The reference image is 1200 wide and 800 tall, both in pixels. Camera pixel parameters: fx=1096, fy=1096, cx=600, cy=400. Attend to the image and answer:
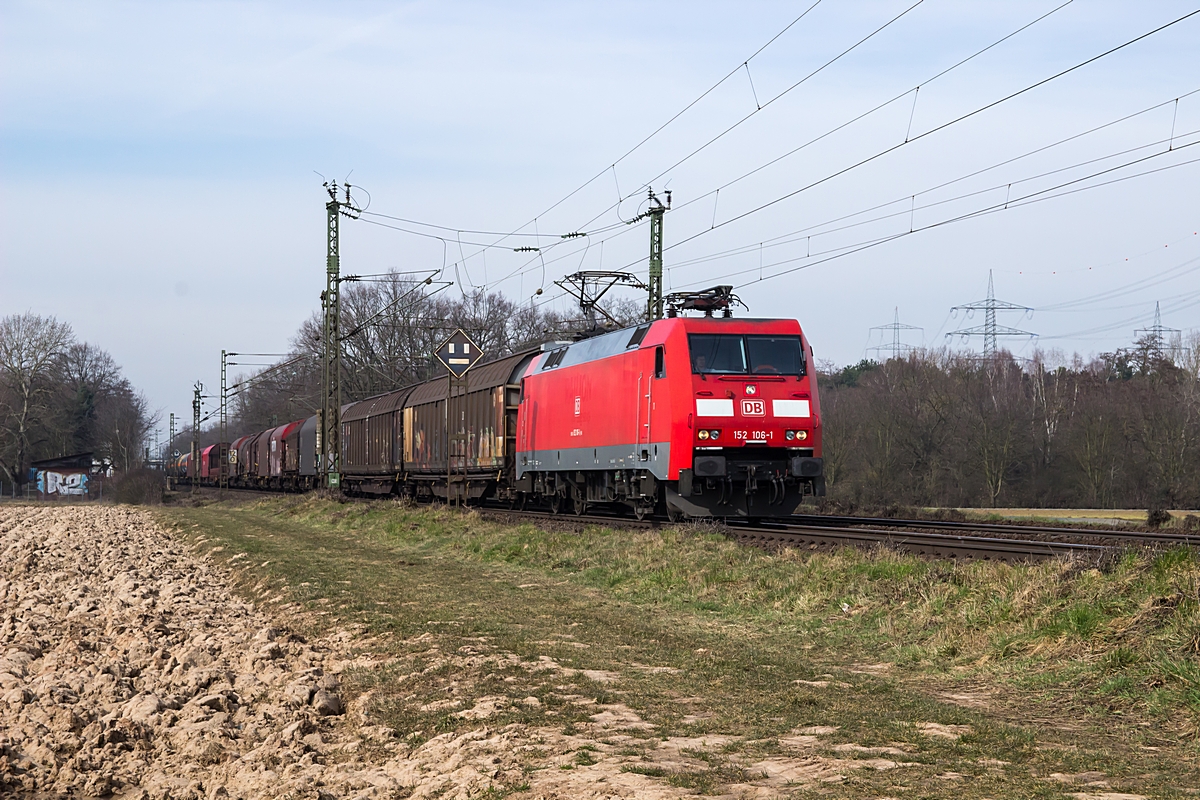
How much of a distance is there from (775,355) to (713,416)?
1899mm

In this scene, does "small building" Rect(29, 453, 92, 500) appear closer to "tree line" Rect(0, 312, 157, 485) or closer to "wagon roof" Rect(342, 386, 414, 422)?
"tree line" Rect(0, 312, 157, 485)

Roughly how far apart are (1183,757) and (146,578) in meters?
15.8

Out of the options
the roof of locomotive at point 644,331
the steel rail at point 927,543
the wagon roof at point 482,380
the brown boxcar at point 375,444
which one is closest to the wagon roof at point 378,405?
the brown boxcar at point 375,444

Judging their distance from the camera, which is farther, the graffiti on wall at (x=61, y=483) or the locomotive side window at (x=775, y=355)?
the graffiti on wall at (x=61, y=483)

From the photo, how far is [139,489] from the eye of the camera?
59.4m

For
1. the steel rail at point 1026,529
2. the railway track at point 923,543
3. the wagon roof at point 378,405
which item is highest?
the wagon roof at point 378,405

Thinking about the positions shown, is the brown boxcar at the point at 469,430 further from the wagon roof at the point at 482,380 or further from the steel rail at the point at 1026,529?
the steel rail at the point at 1026,529

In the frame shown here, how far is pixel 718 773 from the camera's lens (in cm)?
562

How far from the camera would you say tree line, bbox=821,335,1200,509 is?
45.8 meters

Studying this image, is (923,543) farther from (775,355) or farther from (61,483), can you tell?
(61,483)

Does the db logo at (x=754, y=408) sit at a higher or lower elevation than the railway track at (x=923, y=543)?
higher

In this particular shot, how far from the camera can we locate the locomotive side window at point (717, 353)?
18.8 metres

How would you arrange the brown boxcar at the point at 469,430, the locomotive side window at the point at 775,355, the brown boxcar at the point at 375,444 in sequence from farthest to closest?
the brown boxcar at the point at 375,444 < the brown boxcar at the point at 469,430 < the locomotive side window at the point at 775,355

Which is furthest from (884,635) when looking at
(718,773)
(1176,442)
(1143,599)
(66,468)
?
(66,468)
